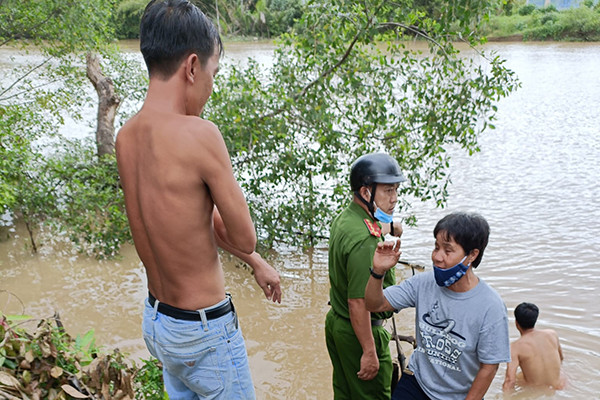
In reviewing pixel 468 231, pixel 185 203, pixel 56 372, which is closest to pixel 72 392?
pixel 56 372

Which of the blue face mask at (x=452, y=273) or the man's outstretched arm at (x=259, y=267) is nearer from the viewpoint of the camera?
the man's outstretched arm at (x=259, y=267)

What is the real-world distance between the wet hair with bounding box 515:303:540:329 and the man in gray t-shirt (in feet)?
6.66

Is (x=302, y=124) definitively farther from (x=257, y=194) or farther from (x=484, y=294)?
Answer: (x=484, y=294)

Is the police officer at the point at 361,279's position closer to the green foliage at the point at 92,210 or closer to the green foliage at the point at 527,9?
the green foliage at the point at 92,210

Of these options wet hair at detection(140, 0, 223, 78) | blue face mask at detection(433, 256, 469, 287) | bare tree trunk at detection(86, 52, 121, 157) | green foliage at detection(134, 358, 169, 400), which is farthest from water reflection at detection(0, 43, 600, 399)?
wet hair at detection(140, 0, 223, 78)

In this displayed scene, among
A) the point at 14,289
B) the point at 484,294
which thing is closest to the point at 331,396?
the point at 484,294

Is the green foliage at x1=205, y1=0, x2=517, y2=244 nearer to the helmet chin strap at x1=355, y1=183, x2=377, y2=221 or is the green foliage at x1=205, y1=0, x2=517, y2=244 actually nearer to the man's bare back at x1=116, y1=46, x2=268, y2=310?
the helmet chin strap at x1=355, y1=183, x2=377, y2=221

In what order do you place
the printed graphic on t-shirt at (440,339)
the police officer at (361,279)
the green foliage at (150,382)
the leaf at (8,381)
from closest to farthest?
1. the leaf at (8,381)
2. the printed graphic on t-shirt at (440,339)
3. the police officer at (361,279)
4. the green foliage at (150,382)

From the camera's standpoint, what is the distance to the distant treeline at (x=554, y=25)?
34.5 meters

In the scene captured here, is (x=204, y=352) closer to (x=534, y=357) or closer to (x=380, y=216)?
(x=380, y=216)

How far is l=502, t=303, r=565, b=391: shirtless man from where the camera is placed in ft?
14.6

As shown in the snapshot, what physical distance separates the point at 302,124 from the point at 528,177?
6.51 m

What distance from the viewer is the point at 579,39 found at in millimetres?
35000

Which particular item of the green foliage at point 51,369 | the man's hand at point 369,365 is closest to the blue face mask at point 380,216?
the man's hand at point 369,365
